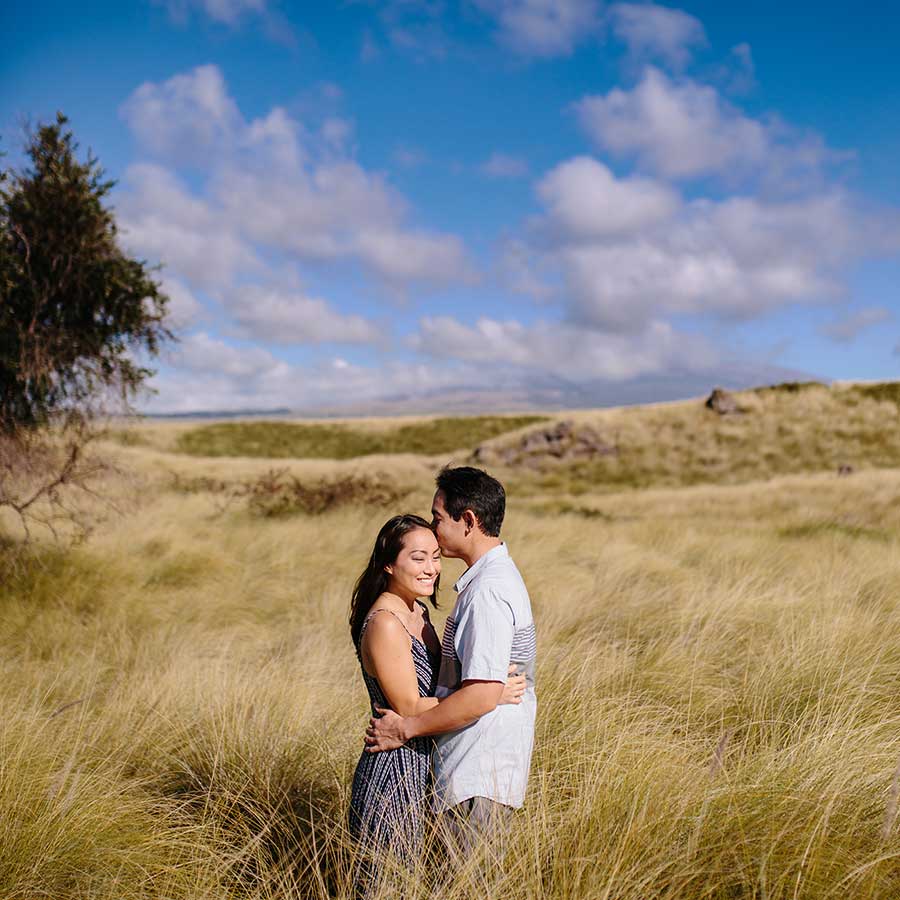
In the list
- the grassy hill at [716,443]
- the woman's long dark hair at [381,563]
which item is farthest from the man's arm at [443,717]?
the grassy hill at [716,443]

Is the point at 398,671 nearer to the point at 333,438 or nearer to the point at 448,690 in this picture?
the point at 448,690

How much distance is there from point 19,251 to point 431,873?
7.30 metres

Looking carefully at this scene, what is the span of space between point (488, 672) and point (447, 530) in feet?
1.66

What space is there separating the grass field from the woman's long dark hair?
0.87 meters

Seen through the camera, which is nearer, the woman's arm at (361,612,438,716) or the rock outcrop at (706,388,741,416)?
the woman's arm at (361,612,438,716)

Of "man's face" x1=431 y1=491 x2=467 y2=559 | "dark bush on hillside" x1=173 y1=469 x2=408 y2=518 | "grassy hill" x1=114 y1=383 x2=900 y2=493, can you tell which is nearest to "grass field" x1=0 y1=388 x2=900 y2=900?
"man's face" x1=431 y1=491 x2=467 y2=559

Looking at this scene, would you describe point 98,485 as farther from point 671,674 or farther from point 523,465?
point 523,465

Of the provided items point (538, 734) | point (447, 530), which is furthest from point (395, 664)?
point (538, 734)

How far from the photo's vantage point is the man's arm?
7.11ft

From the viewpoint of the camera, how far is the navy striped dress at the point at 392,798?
2395 mm

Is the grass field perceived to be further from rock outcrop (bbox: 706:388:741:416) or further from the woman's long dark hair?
rock outcrop (bbox: 706:388:741:416)

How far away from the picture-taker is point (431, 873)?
95.0 inches

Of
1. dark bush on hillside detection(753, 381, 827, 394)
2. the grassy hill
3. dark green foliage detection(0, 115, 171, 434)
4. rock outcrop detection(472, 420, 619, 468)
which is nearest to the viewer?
dark green foliage detection(0, 115, 171, 434)

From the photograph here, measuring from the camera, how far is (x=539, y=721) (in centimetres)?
365
